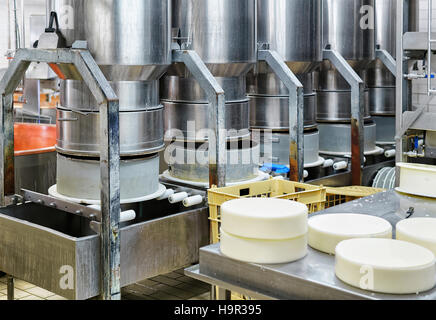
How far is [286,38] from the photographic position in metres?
4.11

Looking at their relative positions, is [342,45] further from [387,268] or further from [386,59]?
[387,268]

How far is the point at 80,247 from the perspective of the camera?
111 inches

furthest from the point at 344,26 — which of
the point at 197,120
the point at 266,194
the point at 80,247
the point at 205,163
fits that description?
the point at 80,247

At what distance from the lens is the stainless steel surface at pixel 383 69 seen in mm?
5270

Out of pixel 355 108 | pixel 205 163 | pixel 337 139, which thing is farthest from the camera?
pixel 337 139

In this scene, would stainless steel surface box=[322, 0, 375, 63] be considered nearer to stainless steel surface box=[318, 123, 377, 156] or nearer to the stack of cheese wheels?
stainless steel surface box=[318, 123, 377, 156]

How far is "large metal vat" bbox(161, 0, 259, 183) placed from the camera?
11.8ft

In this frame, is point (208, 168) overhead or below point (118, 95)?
below

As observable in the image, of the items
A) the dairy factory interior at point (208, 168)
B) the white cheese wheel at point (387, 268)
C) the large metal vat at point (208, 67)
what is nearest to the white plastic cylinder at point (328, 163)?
the dairy factory interior at point (208, 168)

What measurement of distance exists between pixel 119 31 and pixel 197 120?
882 millimetres

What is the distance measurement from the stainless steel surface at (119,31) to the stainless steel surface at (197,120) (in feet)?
1.92

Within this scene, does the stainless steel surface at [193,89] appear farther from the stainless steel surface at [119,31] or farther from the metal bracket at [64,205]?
the metal bracket at [64,205]

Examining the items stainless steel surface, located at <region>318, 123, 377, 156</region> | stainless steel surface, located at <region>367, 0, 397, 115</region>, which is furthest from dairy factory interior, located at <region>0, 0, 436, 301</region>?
stainless steel surface, located at <region>367, 0, 397, 115</region>
